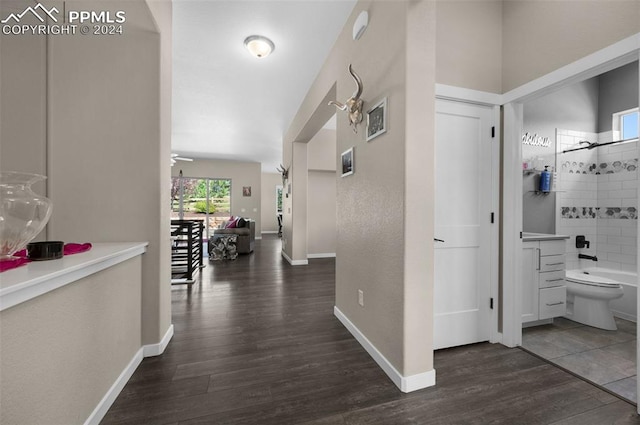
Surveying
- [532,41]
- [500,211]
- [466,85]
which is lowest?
[500,211]

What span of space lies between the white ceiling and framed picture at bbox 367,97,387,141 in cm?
109

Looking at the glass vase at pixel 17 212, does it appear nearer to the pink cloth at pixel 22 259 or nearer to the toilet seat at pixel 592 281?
the pink cloth at pixel 22 259

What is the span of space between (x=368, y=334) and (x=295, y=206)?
3574mm

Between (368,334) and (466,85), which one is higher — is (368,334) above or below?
below

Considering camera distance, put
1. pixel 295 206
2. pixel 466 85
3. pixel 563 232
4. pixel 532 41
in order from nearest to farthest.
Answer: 1. pixel 532 41
2. pixel 466 85
3. pixel 563 232
4. pixel 295 206

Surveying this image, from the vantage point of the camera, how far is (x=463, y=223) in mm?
2076

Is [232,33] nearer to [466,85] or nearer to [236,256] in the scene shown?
[466,85]

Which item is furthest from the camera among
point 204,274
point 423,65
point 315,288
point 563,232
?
point 204,274

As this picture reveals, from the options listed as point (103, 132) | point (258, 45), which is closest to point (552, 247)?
point (258, 45)

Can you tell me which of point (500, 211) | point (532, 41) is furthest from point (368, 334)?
point (532, 41)

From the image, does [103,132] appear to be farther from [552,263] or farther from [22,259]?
[552,263]

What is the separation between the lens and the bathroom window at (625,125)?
3.08 meters

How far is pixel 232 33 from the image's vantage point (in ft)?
8.18

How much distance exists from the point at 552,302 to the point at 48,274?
3.72 meters
